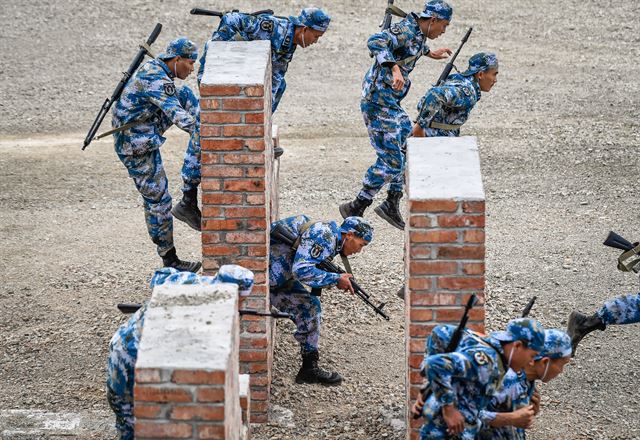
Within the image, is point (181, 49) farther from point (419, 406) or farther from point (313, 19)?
point (419, 406)

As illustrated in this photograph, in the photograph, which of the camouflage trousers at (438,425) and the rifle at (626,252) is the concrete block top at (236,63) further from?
the rifle at (626,252)

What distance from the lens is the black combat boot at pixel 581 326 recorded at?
927 cm

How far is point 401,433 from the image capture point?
8305mm

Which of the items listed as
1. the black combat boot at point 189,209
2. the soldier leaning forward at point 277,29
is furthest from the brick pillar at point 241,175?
the black combat boot at point 189,209

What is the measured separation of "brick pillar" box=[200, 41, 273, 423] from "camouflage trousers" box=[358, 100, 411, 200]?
264cm

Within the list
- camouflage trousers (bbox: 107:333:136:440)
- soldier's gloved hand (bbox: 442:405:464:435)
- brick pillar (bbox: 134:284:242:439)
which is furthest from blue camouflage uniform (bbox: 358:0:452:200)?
brick pillar (bbox: 134:284:242:439)

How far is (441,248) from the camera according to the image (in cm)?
713

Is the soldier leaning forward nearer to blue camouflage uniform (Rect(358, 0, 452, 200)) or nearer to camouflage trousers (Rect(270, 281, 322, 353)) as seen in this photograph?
blue camouflage uniform (Rect(358, 0, 452, 200))

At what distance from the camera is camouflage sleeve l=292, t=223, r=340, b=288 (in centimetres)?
857

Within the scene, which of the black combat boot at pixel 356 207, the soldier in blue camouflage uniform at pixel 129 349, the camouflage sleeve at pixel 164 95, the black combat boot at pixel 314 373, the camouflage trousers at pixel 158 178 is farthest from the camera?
the black combat boot at pixel 356 207

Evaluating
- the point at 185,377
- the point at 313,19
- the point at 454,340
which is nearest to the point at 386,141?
the point at 313,19

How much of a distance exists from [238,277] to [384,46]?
13.3 feet

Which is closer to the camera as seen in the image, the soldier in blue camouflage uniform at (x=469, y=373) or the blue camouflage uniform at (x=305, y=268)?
the soldier in blue camouflage uniform at (x=469, y=373)

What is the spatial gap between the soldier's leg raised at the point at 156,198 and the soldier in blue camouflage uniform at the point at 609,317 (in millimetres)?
3280
